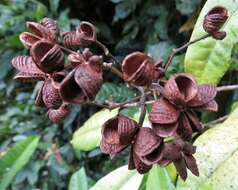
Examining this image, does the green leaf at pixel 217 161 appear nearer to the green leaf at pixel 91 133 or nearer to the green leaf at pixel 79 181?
the green leaf at pixel 91 133

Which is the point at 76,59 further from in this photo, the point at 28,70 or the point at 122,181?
Result: the point at 122,181

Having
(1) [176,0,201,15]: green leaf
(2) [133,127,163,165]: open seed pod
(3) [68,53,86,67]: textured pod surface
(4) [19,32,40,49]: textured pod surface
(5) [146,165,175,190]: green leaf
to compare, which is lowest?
(5) [146,165,175,190]: green leaf

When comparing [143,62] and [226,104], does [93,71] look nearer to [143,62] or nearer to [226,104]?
[143,62]

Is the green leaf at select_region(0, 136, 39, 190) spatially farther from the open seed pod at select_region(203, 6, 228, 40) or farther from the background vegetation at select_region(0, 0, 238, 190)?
the open seed pod at select_region(203, 6, 228, 40)

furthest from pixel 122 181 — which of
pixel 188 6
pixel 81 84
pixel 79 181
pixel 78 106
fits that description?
pixel 78 106

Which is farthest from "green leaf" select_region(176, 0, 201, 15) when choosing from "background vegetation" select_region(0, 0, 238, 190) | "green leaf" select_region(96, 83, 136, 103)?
"green leaf" select_region(96, 83, 136, 103)

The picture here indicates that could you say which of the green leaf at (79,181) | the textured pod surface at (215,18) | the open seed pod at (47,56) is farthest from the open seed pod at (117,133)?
the green leaf at (79,181)
